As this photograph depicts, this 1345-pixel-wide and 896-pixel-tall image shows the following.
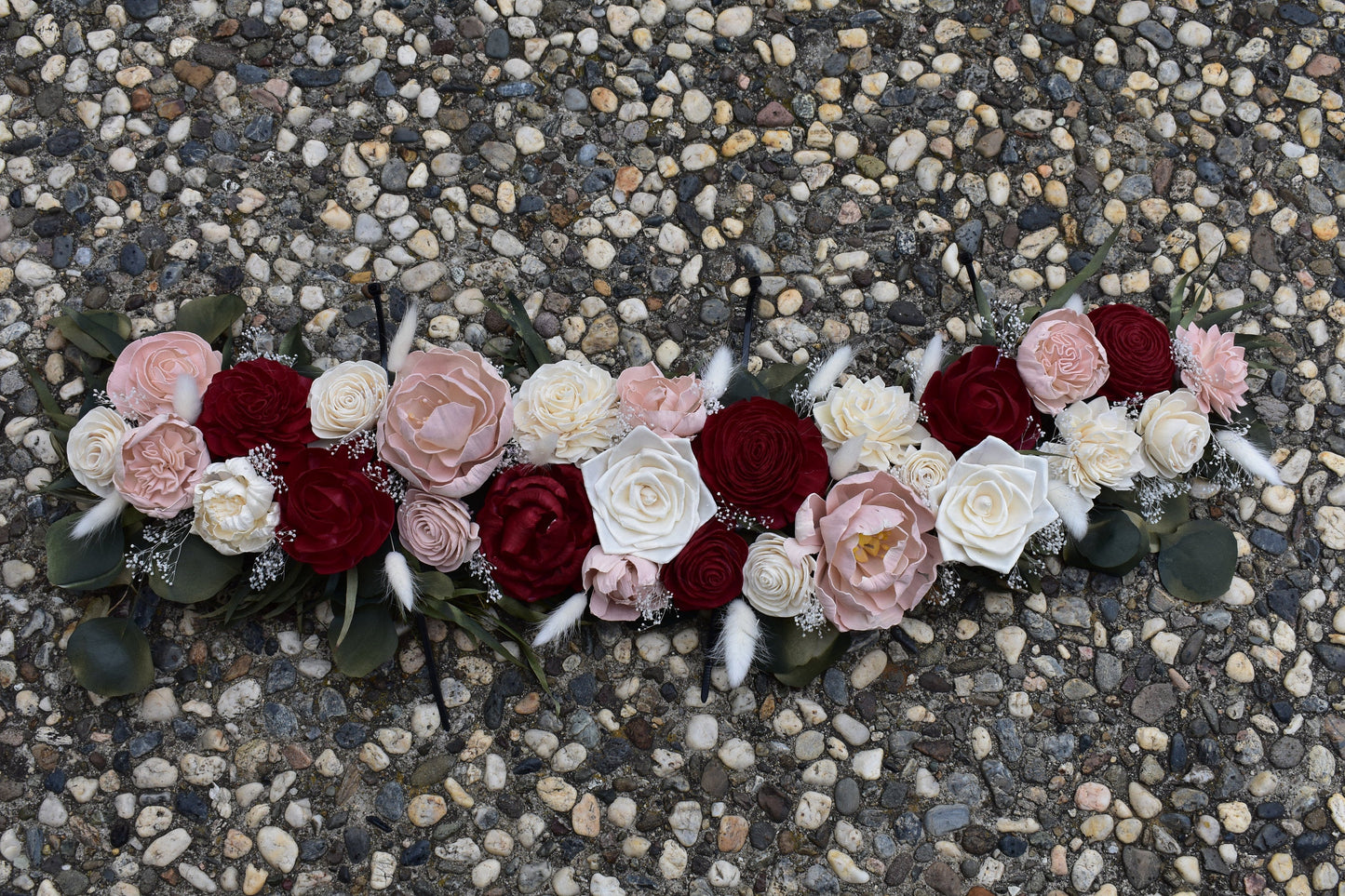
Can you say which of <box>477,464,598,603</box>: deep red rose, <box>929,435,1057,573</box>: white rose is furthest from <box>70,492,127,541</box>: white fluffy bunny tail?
<box>929,435,1057,573</box>: white rose

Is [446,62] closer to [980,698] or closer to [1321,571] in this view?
[980,698]

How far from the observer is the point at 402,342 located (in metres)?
1.88

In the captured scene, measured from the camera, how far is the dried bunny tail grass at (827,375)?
1.96 metres

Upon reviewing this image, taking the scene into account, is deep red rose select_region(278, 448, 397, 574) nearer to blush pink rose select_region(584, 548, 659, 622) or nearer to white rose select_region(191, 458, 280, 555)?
white rose select_region(191, 458, 280, 555)

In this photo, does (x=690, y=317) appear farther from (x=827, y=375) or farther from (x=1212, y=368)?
A: (x=1212, y=368)

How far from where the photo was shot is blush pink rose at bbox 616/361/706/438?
1821 millimetres

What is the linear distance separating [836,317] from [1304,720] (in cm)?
121

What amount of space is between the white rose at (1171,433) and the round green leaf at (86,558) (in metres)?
1.95

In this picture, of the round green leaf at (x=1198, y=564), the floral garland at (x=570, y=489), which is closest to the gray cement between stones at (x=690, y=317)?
the round green leaf at (x=1198, y=564)

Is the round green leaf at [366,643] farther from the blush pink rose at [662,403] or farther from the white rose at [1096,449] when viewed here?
the white rose at [1096,449]

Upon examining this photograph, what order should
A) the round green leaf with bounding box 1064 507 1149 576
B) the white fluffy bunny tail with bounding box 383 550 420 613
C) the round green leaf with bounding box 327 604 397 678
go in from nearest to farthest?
the white fluffy bunny tail with bounding box 383 550 420 613
the round green leaf with bounding box 327 604 397 678
the round green leaf with bounding box 1064 507 1149 576

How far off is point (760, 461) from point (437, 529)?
59 centimetres

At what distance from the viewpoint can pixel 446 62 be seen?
7.30 ft

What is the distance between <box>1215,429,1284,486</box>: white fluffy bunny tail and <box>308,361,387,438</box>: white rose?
165 centimetres
